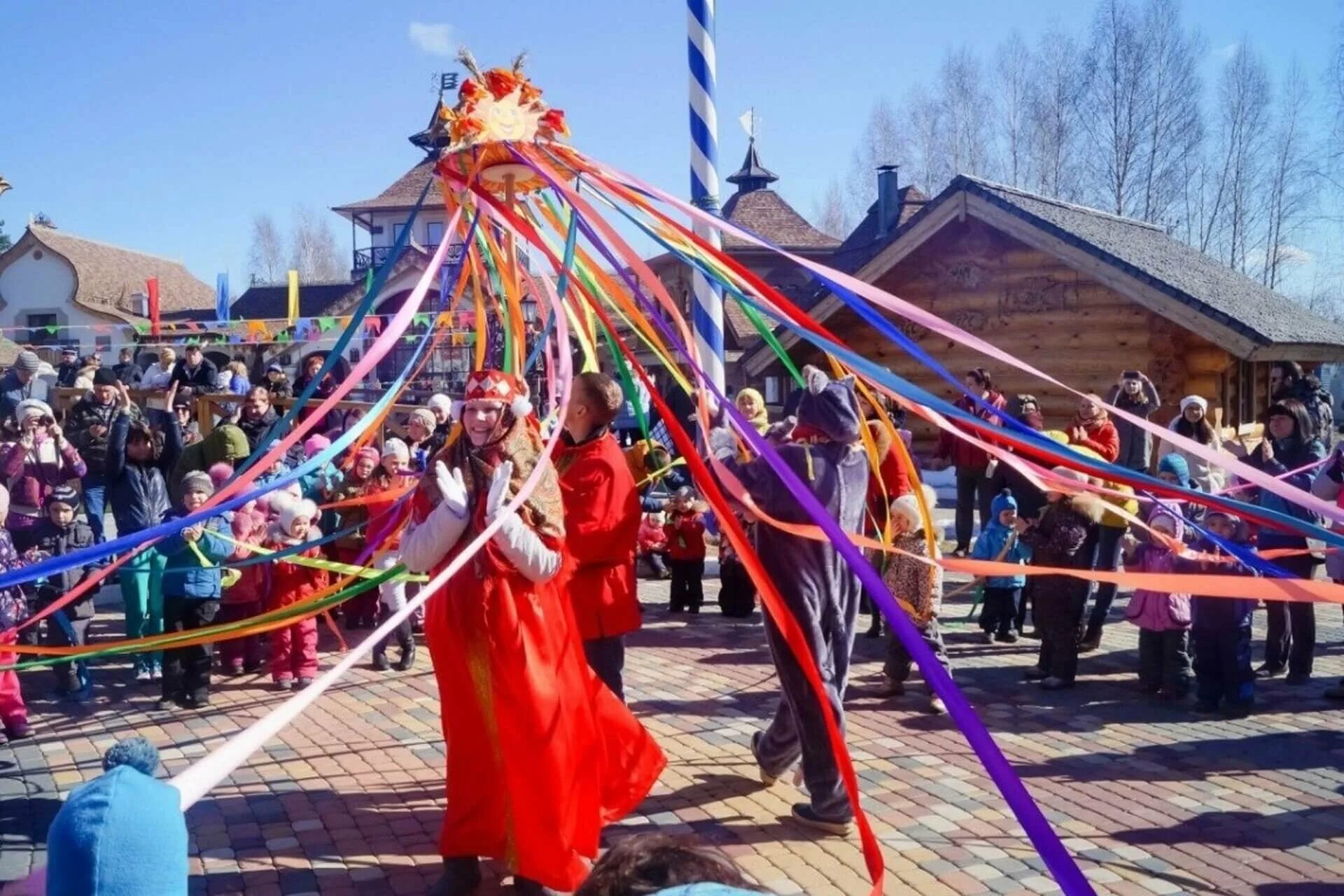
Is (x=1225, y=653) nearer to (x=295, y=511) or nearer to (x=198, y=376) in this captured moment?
(x=295, y=511)

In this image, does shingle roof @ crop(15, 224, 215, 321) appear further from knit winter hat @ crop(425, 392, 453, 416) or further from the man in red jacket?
the man in red jacket

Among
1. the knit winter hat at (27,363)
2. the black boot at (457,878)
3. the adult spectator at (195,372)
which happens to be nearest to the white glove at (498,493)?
the black boot at (457,878)

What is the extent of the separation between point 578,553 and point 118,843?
10.6 feet

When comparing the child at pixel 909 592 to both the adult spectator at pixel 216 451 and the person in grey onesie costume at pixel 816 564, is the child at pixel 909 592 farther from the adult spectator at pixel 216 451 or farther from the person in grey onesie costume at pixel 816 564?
the adult spectator at pixel 216 451

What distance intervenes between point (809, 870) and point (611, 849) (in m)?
2.81

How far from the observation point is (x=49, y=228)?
4334 cm

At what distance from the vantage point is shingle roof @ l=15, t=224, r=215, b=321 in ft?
138

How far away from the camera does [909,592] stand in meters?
6.46

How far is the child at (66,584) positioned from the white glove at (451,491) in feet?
11.9

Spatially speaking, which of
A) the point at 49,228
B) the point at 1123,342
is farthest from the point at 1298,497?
the point at 49,228

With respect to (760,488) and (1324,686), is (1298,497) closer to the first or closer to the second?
(760,488)

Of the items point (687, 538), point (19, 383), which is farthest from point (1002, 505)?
point (19, 383)

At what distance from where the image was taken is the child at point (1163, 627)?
6367 millimetres

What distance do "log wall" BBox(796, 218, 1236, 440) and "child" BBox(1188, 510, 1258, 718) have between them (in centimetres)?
620
